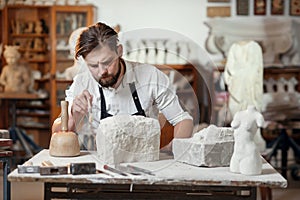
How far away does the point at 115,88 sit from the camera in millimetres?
2367

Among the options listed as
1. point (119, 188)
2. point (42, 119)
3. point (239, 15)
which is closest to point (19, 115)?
point (42, 119)

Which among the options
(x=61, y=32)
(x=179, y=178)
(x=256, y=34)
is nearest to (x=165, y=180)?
(x=179, y=178)

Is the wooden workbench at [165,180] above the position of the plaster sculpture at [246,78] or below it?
below

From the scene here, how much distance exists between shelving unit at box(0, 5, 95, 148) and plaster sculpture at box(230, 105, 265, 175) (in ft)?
14.4

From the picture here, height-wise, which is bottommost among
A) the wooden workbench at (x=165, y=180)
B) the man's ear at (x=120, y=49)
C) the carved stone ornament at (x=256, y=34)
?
the wooden workbench at (x=165, y=180)

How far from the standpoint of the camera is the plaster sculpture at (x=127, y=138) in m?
2.26

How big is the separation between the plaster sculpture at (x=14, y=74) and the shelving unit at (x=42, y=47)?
187 mm

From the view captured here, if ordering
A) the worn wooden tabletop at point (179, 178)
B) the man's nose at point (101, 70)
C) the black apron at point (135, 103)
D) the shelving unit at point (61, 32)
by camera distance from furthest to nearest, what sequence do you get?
the shelving unit at point (61, 32), the black apron at point (135, 103), the man's nose at point (101, 70), the worn wooden tabletop at point (179, 178)

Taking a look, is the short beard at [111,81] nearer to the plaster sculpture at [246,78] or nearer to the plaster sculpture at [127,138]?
the plaster sculpture at [127,138]

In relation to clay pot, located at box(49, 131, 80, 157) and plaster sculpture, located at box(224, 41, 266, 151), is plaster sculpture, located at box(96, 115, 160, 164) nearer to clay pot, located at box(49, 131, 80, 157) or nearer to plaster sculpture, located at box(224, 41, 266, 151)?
clay pot, located at box(49, 131, 80, 157)

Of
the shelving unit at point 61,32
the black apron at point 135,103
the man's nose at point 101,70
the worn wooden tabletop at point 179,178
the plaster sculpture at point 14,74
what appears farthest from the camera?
the shelving unit at point 61,32

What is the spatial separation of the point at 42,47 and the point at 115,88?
15.0ft

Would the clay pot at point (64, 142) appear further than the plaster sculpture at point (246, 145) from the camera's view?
Yes

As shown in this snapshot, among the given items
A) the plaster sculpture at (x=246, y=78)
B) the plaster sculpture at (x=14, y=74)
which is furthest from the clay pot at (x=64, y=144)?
the plaster sculpture at (x=14, y=74)
